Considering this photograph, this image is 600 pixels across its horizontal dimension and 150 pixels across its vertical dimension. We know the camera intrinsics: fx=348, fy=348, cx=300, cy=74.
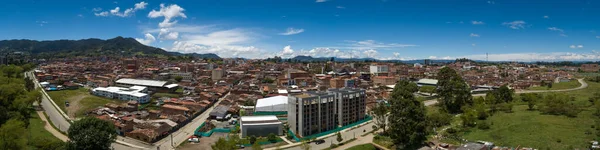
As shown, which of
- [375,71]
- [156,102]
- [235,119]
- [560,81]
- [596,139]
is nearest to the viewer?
[596,139]

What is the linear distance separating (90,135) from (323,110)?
651 inches

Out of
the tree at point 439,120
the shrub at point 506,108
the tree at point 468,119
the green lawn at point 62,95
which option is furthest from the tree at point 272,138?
the shrub at point 506,108

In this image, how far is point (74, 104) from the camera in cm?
3694

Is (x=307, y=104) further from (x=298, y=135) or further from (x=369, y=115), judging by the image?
(x=369, y=115)

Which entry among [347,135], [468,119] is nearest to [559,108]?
[468,119]

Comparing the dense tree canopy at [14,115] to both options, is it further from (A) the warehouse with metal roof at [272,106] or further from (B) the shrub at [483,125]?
(B) the shrub at [483,125]

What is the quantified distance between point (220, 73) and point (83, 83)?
2238 cm

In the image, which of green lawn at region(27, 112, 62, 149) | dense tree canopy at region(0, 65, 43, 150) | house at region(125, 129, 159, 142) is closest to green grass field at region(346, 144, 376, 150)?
house at region(125, 129, 159, 142)

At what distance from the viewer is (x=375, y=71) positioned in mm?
85125

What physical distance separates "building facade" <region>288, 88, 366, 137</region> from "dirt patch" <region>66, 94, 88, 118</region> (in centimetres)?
2155

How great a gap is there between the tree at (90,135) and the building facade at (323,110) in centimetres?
1289

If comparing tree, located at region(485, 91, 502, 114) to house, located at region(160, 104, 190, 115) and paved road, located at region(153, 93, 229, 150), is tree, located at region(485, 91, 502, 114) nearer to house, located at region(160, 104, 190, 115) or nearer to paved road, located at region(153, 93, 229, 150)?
paved road, located at region(153, 93, 229, 150)

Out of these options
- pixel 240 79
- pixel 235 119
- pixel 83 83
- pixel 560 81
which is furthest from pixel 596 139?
pixel 83 83

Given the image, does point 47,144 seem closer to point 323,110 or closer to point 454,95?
point 323,110
